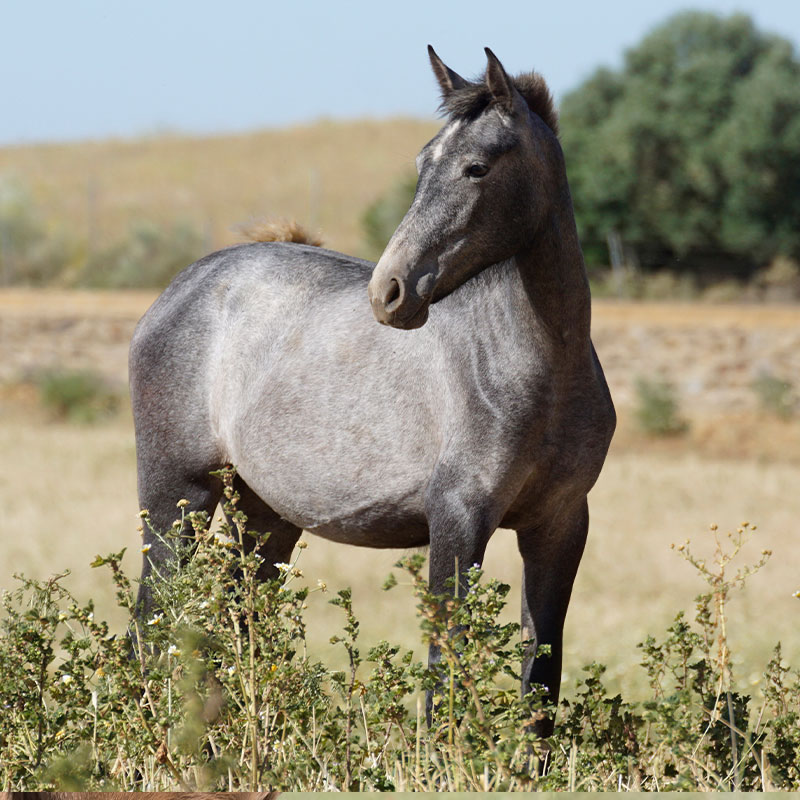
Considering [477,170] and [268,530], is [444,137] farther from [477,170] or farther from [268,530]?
[268,530]

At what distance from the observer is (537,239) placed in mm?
3865

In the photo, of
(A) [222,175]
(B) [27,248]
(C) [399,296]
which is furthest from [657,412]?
(A) [222,175]

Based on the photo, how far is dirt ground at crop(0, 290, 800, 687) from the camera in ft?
35.5

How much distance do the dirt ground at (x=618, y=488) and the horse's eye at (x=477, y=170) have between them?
452 cm

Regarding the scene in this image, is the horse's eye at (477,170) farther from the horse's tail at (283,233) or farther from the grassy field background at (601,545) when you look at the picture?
the grassy field background at (601,545)

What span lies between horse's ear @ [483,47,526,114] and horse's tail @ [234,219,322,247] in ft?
6.43

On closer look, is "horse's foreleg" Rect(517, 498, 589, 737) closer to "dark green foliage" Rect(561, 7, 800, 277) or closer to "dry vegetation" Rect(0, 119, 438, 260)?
"dark green foliage" Rect(561, 7, 800, 277)

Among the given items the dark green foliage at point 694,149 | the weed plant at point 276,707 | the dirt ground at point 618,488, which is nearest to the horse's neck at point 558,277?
the weed plant at point 276,707

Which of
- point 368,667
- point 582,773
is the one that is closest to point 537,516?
point 582,773

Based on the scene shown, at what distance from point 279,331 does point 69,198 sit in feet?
170

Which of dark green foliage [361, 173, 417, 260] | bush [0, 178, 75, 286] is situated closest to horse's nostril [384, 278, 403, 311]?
dark green foliage [361, 173, 417, 260]

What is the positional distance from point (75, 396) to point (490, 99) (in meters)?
18.0

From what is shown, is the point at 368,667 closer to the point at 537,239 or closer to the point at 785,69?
the point at 537,239

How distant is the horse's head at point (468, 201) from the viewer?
3625 mm
